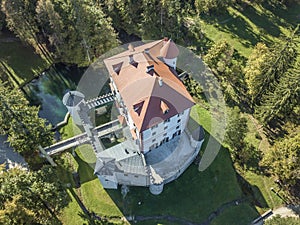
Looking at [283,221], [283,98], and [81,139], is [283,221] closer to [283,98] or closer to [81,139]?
[283,98]

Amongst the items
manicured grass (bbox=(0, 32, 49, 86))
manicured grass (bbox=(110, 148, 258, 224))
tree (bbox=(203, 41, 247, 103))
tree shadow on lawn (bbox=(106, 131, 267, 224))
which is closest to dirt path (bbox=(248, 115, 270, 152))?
tree (bbox=(203, 41, 247, 103))

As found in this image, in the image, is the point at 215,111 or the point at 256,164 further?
the point at 215,111

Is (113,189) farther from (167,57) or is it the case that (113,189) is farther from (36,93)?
(36,93)

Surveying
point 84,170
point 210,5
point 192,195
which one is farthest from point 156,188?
point 210,5

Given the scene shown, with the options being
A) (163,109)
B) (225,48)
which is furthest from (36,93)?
(225,48)

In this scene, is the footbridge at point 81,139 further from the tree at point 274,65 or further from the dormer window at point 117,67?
the tree at point 274,65

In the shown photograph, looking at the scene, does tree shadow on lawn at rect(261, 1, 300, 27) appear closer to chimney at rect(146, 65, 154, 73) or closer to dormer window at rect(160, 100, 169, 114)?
chimney at rect(146, 65, 154, 73)
